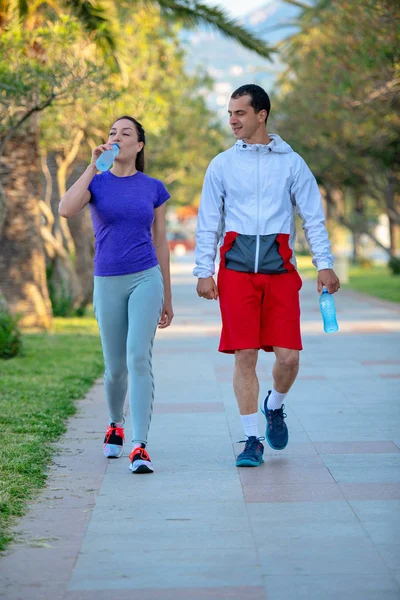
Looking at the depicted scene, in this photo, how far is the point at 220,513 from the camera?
571cm

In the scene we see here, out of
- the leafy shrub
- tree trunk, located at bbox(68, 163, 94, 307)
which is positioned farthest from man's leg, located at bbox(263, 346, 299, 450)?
the leafy shrub

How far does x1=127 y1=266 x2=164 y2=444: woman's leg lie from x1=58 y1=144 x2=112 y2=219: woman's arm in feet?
1.74

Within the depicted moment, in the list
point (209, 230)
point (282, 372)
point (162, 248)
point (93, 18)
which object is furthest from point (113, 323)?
point (93, 18)

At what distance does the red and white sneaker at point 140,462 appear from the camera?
22.1ft

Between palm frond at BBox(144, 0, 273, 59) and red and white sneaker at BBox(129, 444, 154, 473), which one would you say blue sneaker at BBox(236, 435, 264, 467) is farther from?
palm frond at BBox(144, 0, 273, 59)

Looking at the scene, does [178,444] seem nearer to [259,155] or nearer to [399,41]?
[259,155]

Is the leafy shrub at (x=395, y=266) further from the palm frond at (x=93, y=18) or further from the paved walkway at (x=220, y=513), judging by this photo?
the paved walkway at (x=220, y=513)

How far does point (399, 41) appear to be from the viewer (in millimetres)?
17594

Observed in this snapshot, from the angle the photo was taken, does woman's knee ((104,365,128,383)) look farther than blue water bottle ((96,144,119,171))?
Yes

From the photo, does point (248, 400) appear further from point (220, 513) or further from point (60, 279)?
point (60, 279)

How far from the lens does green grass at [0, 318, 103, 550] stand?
6.33 m

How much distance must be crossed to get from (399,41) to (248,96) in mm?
11445

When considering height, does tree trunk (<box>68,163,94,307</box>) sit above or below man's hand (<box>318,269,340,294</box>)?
below

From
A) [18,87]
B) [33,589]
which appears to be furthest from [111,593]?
[18,87]
